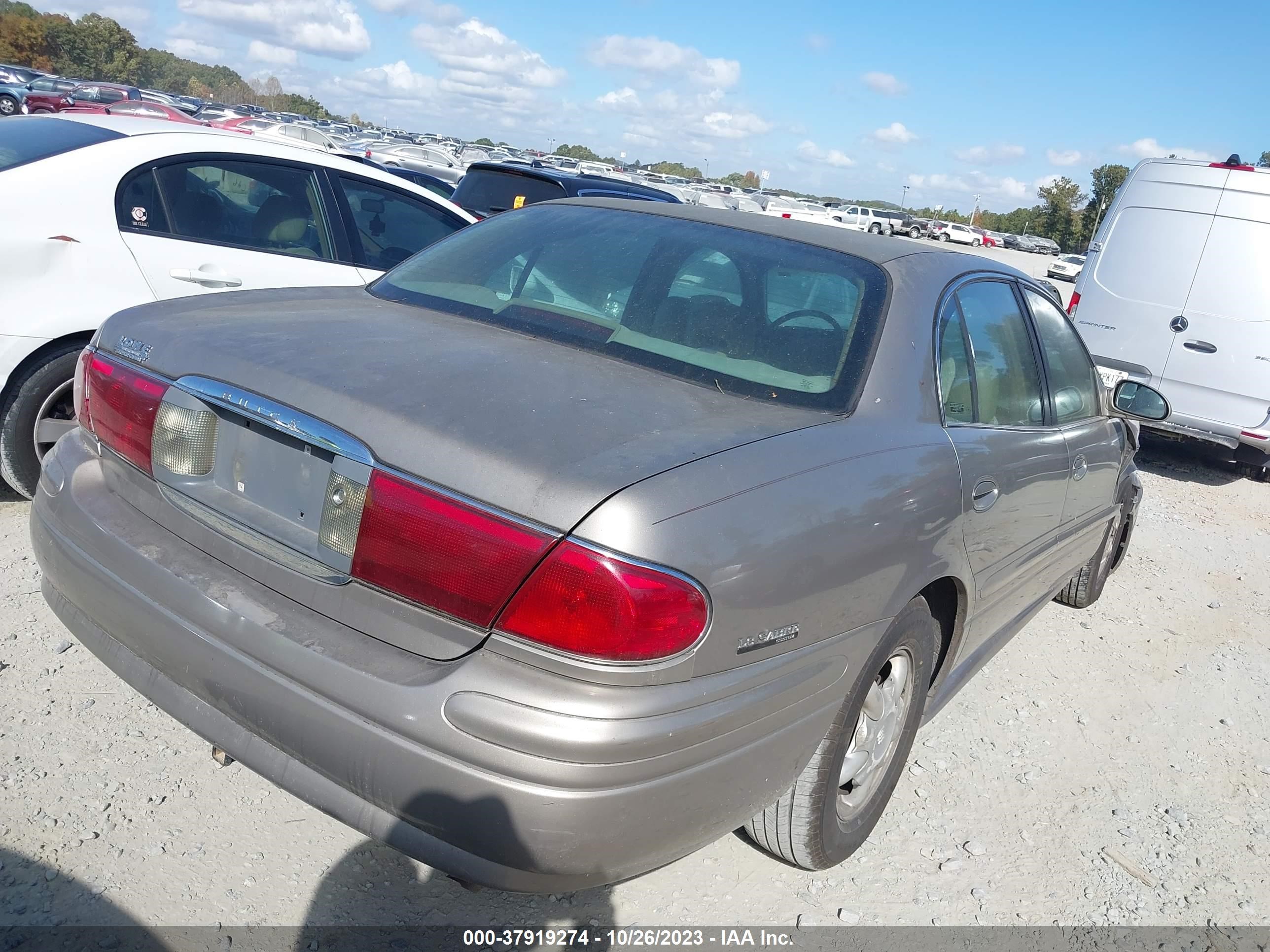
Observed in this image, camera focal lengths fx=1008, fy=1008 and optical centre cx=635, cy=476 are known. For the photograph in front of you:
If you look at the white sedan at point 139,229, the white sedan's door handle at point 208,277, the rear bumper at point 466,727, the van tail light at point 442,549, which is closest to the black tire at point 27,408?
the white sedan at point 139,229

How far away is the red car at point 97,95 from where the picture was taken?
27.9 meters

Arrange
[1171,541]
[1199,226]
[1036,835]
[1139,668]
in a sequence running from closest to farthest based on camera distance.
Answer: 1. [1036,835]
2. [1139,668]
3. [1171,541]
4. [1199,226]

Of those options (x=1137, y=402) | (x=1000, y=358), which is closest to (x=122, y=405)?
(x=1000, y=358)

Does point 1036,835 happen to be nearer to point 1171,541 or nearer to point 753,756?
point 753,756

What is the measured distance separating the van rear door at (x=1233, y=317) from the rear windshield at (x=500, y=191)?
5.37 metres

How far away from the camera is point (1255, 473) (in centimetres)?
903

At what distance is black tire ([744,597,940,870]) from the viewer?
2414mm

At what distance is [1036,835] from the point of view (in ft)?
10.0

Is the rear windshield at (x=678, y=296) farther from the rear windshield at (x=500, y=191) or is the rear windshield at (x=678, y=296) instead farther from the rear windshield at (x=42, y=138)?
the rear windshield at (x=500, y=191)

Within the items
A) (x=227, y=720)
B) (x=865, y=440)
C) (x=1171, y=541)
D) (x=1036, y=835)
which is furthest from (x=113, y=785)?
(x=1171, y=541)

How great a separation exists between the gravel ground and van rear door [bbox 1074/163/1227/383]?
4.60 metres

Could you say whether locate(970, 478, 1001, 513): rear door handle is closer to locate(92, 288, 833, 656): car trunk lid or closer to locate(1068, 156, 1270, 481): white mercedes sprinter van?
locate(92, 288, 833, 656): car trunk lid

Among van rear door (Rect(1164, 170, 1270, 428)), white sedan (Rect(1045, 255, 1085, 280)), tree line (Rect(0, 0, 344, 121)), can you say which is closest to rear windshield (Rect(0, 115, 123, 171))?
van rear door (Rect(1164, 170, 1270, 428))

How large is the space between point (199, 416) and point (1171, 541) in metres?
6.20
